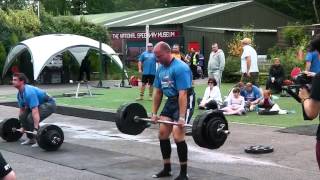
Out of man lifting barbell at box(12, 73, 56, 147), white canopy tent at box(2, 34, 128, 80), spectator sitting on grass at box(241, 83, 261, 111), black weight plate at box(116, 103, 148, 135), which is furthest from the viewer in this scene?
white canopy tent at box(2, 34, 128, 80)

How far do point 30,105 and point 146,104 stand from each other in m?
6.83

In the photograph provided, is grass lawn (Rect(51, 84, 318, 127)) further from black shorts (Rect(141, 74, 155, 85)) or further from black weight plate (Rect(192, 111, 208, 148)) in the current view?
black weight plate (Rect(192, 111, 208, 148))

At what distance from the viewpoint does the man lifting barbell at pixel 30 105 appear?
30.5 ft

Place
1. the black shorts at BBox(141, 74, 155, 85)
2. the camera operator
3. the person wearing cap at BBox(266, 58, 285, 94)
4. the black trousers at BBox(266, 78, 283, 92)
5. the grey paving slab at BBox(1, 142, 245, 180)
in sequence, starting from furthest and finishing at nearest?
the black trousers at BBox(266, 78, 283, 92) < the person wearing cap at BBox(266, 58, 285, 94) < the black shorts at BBox(141, 74, 155, 85) < the grey paving slab at BBox(1, 142, 245, 180) < the camera operator

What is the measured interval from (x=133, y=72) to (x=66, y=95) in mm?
10843

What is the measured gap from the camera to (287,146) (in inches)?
359

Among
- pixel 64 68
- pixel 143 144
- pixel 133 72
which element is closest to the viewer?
pixel 143 144

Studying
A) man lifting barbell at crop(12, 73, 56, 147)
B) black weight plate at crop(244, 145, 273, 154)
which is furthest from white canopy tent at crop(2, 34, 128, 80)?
black weight plate at crop(244, 145, 273, 154)

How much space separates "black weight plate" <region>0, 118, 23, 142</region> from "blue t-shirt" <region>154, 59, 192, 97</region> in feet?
13.1

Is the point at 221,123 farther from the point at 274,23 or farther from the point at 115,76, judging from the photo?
the point at 274,23

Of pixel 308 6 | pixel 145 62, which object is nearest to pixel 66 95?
pixel 145 62

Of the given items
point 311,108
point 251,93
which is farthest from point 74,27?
point 311,108

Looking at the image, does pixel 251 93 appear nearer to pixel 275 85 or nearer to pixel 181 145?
pixel 275 85

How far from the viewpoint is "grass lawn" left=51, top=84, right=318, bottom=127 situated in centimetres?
1203
